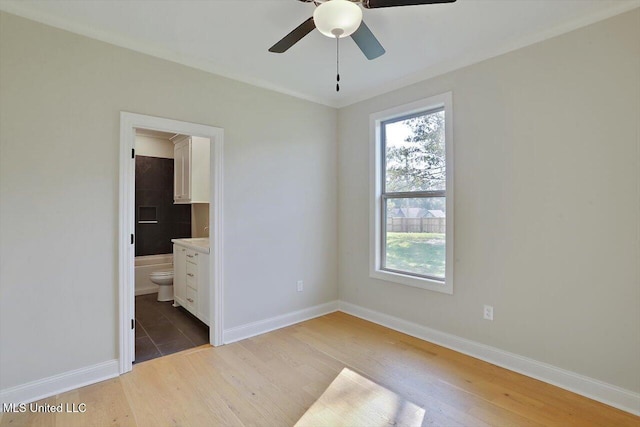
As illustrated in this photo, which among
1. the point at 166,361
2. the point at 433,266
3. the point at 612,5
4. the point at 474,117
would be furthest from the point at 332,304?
the point at 612,5

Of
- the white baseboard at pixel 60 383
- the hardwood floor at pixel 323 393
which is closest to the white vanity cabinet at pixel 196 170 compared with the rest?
the hardwood floor at pixel 323 393

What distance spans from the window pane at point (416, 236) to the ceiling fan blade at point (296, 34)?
1963 millimetres

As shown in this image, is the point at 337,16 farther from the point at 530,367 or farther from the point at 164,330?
the point at 164,330

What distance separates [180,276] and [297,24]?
3.29m

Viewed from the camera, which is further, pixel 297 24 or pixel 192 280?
pixel 192 280

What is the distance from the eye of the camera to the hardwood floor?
1932 millimetres

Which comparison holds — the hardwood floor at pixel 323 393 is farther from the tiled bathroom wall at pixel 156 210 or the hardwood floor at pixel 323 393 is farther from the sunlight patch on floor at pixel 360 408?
the tiled bathroom wall at pixel 156 210

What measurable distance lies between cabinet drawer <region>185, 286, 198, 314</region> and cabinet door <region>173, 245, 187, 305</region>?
117mm

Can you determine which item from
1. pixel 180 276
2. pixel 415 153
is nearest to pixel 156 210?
pixel 180 276

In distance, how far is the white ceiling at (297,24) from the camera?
207 cm

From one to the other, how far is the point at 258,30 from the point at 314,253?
240cm

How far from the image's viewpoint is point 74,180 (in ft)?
7.48

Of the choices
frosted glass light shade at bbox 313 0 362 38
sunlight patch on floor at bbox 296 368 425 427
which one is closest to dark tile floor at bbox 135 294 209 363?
sunlight patch on floor at bbox 296 368 425 427

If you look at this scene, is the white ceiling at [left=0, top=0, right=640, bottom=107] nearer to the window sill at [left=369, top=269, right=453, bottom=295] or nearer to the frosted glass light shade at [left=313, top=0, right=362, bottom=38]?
the frosted glass light shade at [left=313, top=0, right=362, bottom=38]
